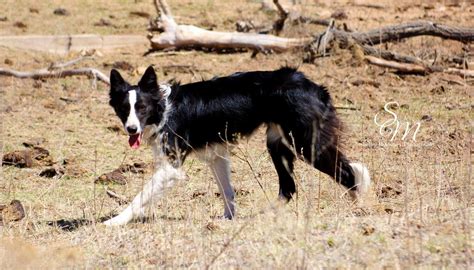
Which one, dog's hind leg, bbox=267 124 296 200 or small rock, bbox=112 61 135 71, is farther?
small rock, bbox=112 61 135 71

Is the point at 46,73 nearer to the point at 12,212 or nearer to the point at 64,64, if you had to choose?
the point at 64,64

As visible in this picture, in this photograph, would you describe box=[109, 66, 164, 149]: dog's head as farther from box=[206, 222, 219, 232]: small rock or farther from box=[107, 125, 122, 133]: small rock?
box=[107, 125, 122, 133]: small rock

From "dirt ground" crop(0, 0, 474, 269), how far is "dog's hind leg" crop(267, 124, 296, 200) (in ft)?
0.55

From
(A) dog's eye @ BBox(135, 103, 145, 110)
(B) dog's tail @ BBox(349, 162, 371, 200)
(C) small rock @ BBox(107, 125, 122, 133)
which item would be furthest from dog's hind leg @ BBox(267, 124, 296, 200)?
(C) small rock @ BBox(107, 125, 122, 133)

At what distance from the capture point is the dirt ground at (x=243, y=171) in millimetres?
6383

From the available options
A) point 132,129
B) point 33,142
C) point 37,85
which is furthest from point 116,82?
point 37,85

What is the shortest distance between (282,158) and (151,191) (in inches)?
49.4

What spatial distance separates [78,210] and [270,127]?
1.95 meters

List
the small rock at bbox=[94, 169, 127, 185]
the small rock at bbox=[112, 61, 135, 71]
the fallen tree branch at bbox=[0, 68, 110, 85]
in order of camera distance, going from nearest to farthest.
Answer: the small rock at bbox=[94, 169, 127, 185] < the fallen tree branch at bbox=[0, 68, 110, 85] < the small rock at bbox=[112, 61, 135, 71]

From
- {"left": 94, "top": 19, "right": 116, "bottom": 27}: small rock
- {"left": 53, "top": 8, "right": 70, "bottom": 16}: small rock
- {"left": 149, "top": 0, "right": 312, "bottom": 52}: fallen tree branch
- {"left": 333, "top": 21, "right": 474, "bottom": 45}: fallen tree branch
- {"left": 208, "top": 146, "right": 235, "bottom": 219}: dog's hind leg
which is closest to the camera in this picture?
{"left": 208, "top": 146, "right": 235, "bottom": 219}: dog's hind leg

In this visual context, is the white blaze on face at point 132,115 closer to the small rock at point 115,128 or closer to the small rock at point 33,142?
the small rock at point 33,142

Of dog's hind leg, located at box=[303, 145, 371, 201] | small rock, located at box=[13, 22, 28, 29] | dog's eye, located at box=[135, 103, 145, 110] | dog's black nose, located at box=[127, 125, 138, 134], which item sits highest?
dog's eye, located at box=[135, 103, 145, 110]

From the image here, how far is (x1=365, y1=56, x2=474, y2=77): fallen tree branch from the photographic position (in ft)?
47.5

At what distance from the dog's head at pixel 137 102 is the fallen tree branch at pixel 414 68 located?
269 inches
